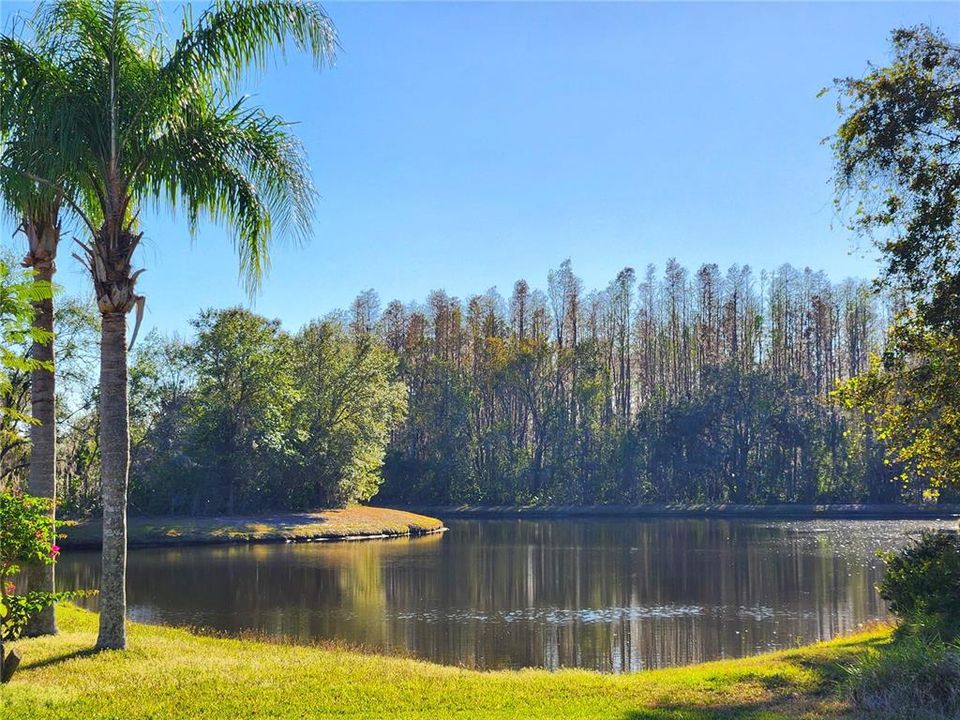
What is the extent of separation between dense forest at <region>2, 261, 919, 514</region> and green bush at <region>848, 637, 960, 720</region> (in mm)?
47490

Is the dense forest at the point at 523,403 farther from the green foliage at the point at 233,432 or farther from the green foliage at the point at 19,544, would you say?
the green foliage at the point at 19,544

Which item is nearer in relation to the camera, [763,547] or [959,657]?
[959,657]

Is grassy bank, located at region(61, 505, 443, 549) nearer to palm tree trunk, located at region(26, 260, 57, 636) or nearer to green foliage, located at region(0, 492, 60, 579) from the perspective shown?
palm tree trunk, located at region(26, 260, 57, 636)

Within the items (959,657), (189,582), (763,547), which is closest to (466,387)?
(763,547)

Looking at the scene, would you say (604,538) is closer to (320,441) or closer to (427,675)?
(320,441)

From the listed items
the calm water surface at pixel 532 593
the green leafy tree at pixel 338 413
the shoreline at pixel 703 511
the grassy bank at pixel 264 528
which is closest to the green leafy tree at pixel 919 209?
the calm water surface at pixel 532 593

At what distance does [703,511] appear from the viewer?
68938mm

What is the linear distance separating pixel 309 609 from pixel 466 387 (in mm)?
54913

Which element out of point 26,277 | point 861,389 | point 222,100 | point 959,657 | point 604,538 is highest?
point 222,100

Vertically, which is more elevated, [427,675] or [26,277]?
[26,277]

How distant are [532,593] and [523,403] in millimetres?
55299

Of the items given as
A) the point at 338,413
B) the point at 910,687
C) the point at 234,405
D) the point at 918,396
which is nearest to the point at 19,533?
the point at 910,687

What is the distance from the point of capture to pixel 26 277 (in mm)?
12930

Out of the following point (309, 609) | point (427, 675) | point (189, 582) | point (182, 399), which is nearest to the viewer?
point (427, 675)
